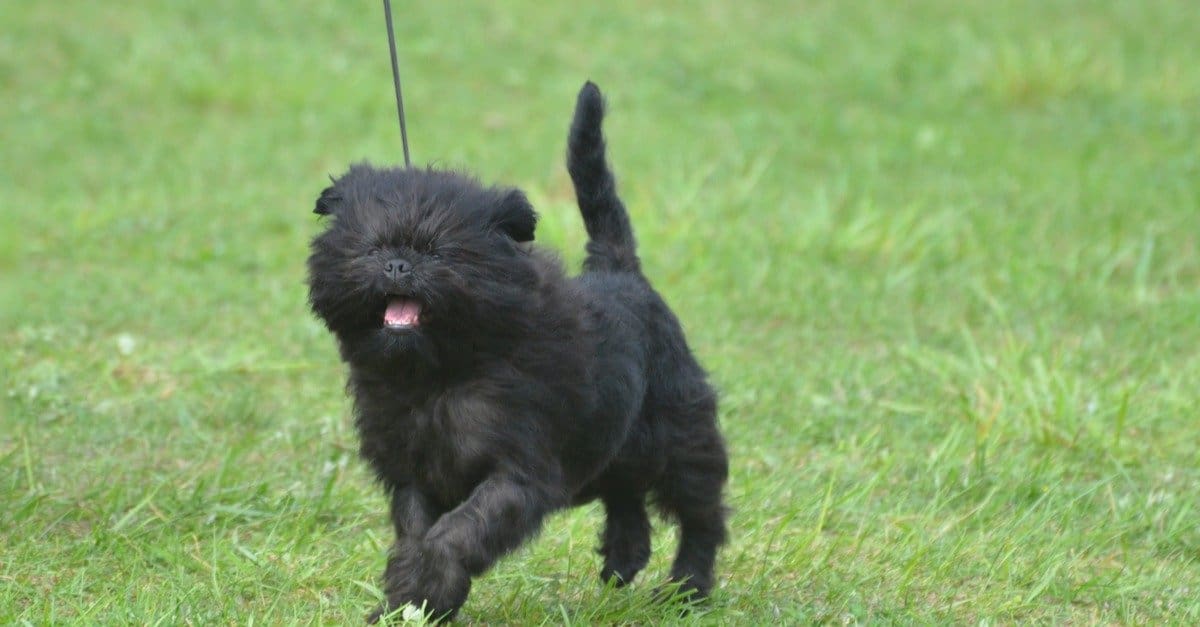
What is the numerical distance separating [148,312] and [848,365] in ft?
11.7

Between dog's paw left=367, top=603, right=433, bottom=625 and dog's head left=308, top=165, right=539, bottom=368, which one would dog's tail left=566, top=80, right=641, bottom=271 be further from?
dog's paw left=367, top=603, right=433, bottom=625

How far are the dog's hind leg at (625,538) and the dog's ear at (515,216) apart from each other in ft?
3.78

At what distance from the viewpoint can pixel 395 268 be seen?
12.5ft

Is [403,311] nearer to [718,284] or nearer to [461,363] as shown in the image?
[461,363]

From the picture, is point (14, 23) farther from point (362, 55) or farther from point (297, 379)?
point (297, 379)

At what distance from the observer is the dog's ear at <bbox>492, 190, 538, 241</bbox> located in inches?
162

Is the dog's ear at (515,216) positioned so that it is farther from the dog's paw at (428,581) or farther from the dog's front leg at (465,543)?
the dog's paw at (428,581)

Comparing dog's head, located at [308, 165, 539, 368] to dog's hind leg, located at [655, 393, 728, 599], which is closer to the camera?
dog's head, located at [308, 165, 539, 368]

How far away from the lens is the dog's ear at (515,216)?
162 inches

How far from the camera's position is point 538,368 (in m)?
4.16

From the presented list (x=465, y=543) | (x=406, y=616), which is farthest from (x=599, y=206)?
(x=406, y=616)

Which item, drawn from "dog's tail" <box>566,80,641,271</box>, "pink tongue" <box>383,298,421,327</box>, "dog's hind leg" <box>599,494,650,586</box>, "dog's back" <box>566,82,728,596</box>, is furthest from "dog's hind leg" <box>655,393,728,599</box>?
"pink tongue" <box>383,298,421,327</box>

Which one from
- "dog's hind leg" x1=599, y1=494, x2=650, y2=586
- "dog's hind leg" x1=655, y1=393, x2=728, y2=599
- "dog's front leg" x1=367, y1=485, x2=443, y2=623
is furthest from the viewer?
"dog's hind leg" x1=599, y1=494, x2=650, y2=586

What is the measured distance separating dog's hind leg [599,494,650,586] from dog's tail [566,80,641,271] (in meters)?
0.72
